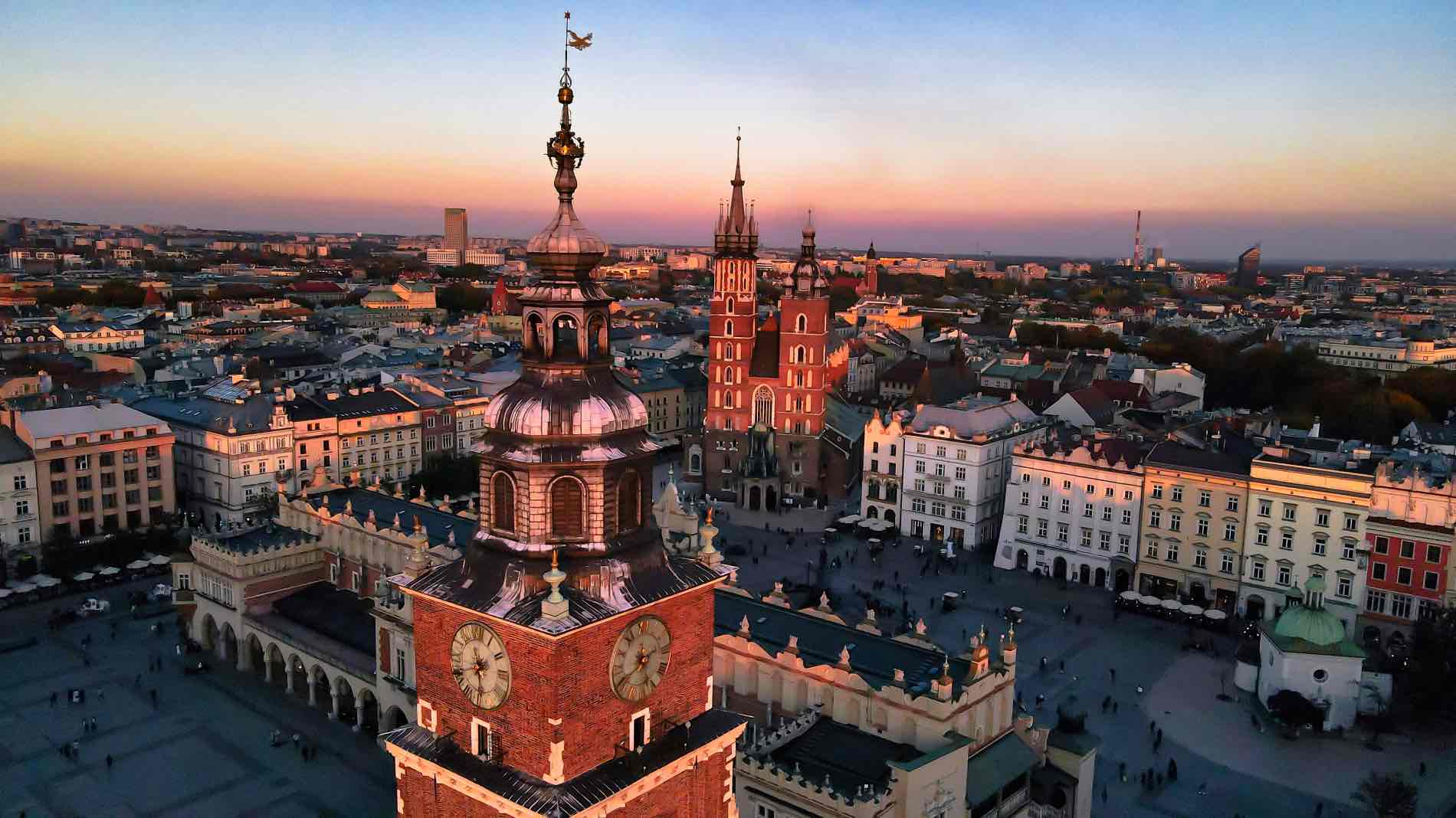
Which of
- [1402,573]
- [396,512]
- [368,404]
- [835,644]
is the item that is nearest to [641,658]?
[835,644]

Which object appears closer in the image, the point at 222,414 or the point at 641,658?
the point at 641,658

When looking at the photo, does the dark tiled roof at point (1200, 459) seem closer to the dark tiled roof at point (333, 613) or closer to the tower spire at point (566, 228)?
the dark tiled roof at point (333, 613)

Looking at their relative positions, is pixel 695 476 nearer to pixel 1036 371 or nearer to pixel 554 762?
pixel 1036 371

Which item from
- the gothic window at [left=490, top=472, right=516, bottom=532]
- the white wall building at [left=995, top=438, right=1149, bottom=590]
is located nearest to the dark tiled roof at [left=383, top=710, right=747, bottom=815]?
the gothic window at [left=490, top=472, right=516, bottom=532]

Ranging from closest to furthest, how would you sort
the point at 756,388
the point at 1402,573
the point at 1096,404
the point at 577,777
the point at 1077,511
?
1. the point at 577,777
2. the point at 1402,573
3. the point at 1077,511
4. the point at 756,388
5. the point at 1096,404

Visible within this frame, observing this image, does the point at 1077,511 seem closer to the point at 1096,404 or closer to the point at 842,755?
the point at 1096,404

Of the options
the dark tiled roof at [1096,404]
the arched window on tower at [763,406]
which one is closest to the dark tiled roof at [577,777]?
the arched window on tower at [763,406]
